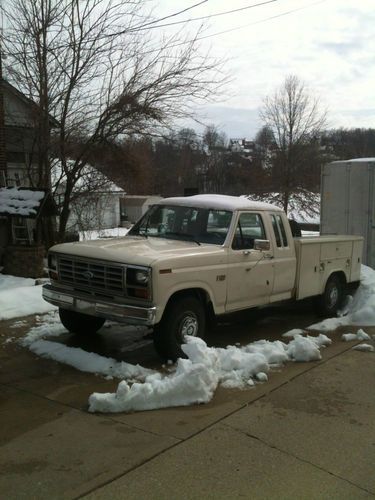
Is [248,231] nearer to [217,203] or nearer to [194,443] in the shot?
[217,203]

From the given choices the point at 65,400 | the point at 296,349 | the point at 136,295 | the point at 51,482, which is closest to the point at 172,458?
the point at 51,482

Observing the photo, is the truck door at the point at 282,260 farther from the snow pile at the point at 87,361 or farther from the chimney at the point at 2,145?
the chimney at the point at 2,145

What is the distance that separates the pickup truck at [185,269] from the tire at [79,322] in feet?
0.04

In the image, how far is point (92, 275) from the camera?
606cm

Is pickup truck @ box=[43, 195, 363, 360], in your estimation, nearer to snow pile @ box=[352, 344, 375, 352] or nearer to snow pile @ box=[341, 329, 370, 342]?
snow pile @ box=[341, 329, 370, 342]

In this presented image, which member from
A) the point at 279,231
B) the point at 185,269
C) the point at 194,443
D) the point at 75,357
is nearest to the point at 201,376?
the point at 194,443

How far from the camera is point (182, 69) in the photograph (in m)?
13.1

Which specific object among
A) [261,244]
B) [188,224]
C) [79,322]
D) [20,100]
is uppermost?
[20,100]

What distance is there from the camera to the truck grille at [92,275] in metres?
5.84

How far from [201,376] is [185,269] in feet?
4.50

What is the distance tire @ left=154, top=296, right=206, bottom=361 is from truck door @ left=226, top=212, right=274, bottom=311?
67cm

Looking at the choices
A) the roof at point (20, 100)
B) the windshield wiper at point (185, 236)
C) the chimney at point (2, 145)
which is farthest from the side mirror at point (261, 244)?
the chimney at point (2, 145)

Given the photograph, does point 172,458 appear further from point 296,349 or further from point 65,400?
point 296,349

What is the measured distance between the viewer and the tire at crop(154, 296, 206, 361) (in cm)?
585
